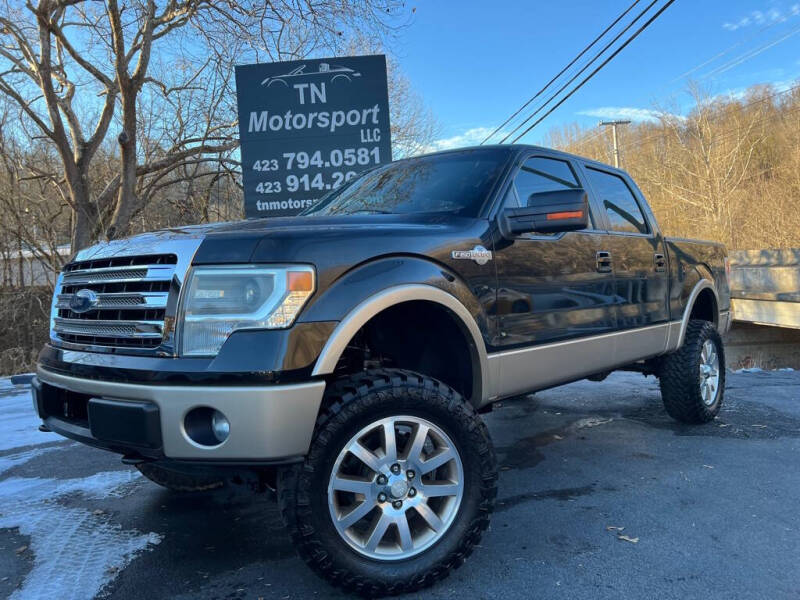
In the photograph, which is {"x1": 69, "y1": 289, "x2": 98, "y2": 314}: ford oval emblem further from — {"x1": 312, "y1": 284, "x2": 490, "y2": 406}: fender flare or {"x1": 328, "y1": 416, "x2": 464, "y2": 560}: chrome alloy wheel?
{"x1": 328, "y1": 416, "x2": 464, "y2": 560}: chrome alloy wheel

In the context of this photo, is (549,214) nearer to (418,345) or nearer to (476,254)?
(476,254)

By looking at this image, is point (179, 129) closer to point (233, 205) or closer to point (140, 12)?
point (233, 205)

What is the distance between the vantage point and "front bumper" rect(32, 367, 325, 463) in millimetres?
2057

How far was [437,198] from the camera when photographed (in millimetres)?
3236

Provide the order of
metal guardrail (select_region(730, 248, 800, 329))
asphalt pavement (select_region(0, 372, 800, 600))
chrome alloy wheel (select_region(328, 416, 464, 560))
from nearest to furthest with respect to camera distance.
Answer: chrome alloy wheel (select_region(328, 416, 464, 560)) < asphalt pavement (select_region(0, 372, 800, 600)) < metal guardrail (select_region(730, 248, 800, 329))

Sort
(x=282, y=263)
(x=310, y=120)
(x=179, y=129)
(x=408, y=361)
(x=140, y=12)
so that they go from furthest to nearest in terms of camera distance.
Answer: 1. (x=179, y=129)
2. (x=140, y=12)
3. (x=310, y=120)
4. (x=408, y=361)
5. (x=282, y=263)

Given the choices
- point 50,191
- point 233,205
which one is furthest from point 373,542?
point 50,191

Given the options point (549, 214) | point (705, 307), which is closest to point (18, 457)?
point (549, 214)

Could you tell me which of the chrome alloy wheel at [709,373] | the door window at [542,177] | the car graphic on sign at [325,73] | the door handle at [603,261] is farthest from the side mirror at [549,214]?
the car graphic on sign at [325,73]

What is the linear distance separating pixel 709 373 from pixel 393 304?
→ 3781 millimetres

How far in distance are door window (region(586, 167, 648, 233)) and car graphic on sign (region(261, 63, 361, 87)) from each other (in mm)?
4110

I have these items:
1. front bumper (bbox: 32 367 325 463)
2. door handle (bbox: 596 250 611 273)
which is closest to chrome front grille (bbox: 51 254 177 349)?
front bumper (bbox: 32 367 325 463)

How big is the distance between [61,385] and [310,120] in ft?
18.5

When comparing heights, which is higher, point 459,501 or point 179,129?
point 179,129
